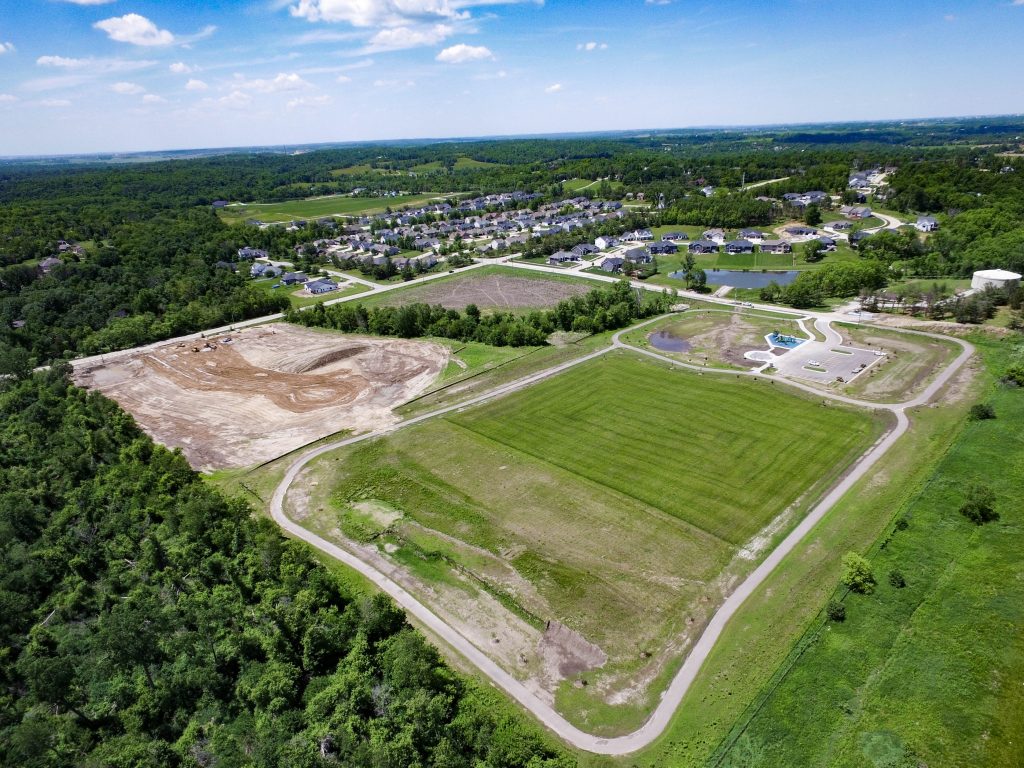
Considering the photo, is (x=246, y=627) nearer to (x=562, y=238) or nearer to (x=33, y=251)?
(x=562, y=238)

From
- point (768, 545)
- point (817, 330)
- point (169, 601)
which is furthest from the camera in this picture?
point (817, 330)

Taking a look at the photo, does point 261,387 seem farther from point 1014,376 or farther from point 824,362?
point 1014,376

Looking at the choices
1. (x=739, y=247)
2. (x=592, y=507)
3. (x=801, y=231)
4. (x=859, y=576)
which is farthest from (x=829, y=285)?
(x=859, y=576)

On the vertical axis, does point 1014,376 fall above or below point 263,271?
below

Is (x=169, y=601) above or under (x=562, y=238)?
under

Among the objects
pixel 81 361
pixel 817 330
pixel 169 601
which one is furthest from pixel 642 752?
pixel 81 361

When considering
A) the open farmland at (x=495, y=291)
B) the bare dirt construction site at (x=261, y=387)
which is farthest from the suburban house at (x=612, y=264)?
the bare dirt construction site at (x=261, y=387)
